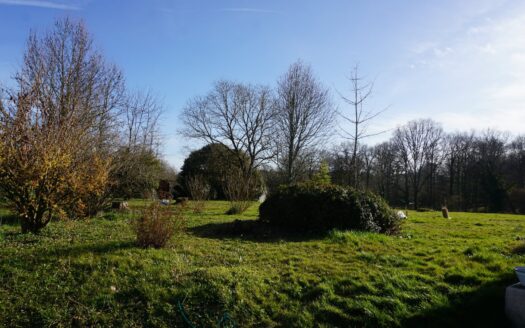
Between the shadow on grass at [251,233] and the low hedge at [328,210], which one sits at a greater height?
the low hedge at [328,210]

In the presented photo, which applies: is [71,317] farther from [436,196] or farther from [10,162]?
[436,196]

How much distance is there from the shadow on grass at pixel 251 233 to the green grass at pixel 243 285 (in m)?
1.39

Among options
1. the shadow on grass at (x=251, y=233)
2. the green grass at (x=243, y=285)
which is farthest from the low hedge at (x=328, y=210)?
the green grass at (x=243, y=285)

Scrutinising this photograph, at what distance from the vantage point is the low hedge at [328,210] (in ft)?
27.1

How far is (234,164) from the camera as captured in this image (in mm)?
27953

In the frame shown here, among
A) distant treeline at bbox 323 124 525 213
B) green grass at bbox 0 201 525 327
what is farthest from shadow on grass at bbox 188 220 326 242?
distant treeline at bbox 323 124 525 213

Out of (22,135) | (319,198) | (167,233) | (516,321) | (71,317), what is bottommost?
(71,317)

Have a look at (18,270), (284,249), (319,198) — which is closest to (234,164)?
(319,198)

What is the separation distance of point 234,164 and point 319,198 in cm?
1996

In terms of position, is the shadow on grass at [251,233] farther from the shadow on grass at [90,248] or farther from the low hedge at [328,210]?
the shadow on grass at [90,248]

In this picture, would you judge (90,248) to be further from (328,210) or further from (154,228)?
(328,210)

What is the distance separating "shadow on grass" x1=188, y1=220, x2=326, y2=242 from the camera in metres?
7.58

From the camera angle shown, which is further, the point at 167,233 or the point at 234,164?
the point at 234,164

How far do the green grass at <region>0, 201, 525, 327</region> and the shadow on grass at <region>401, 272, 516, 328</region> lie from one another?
1cm
